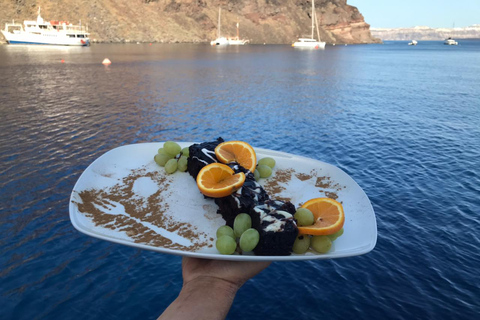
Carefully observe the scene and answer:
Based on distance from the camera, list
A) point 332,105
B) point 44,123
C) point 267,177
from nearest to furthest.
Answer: point 267,177
point 44,123
point 332,105

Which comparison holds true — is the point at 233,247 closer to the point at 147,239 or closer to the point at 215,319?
the point at 215,319

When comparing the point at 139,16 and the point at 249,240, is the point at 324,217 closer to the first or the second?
the point at 249,240

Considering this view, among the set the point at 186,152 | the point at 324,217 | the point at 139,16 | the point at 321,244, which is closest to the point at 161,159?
the point at 186,152

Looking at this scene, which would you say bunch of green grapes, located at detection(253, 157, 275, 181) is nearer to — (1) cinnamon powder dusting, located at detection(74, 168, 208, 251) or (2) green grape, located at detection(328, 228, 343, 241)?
(1) cinnamon powder dusting, located at detection(74, 168, 208, 251)

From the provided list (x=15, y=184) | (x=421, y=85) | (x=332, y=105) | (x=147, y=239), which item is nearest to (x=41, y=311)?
(x=147, y=239)

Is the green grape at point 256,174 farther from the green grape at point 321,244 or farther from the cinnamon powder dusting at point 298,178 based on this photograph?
the green grape at point 321,244

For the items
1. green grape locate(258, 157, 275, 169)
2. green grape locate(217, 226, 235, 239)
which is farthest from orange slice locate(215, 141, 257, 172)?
green grape locate(217, 226, 235, 239)

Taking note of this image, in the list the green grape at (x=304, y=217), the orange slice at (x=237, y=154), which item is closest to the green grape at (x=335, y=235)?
the green grape at (x=304, y=217)
